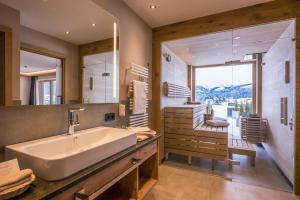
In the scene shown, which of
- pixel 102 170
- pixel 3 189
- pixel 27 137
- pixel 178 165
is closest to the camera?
pixel 3 189

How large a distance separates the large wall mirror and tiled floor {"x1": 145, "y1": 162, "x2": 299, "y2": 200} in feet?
4.38

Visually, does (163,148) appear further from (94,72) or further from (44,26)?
(44,26)

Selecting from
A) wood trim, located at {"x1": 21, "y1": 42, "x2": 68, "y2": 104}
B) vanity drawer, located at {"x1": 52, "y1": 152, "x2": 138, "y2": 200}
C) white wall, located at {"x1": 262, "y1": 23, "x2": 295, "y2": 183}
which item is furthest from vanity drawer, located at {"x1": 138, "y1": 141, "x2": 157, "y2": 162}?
white wall, located at {"x1": 262, "y1": 23, "x2": 295, "y2": 183}

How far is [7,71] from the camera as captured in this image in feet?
3.51

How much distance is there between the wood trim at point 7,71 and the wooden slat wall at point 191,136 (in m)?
2.34

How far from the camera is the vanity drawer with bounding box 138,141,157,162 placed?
161cm

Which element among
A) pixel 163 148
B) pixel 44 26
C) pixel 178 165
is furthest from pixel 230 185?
pixel 44 26

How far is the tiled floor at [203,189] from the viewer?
6.40ft

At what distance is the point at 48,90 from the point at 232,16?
2534 millimetres

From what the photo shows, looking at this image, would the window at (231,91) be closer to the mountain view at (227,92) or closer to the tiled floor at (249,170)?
the mountain view at (227,92)

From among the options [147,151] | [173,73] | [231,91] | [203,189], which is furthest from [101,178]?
[173,73]

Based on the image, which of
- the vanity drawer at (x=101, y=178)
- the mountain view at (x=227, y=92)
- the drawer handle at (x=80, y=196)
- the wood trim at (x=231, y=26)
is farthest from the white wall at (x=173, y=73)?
the drawer handle at (x=80, y=196)

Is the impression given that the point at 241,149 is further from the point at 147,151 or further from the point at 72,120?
the point at 72,120

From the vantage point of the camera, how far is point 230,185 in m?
2.21
